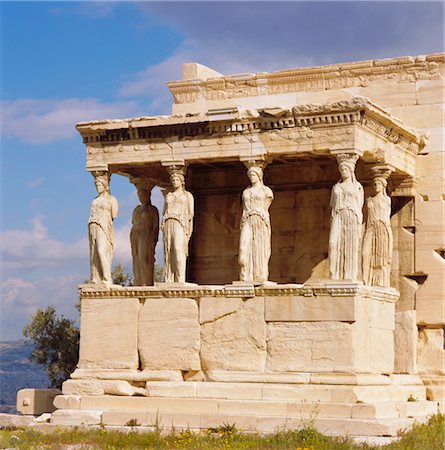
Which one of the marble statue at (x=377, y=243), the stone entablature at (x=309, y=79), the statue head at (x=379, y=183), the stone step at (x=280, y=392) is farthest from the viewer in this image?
the stone entablature at (x=309, y=79)

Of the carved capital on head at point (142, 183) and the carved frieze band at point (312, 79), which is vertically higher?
the carved frieze band at point (312, 79)

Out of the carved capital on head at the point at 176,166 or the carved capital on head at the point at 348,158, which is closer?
the carved capital on head at the point at 348,158

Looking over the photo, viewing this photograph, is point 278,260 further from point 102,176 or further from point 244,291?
point 102,176

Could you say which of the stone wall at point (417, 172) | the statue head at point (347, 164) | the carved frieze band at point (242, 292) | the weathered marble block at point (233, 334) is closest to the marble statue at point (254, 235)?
the carved frieze band at point (242, 292)

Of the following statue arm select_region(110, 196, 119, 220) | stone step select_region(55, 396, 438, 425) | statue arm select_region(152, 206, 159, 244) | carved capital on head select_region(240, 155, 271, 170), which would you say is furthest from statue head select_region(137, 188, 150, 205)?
stone step select_region(55, 396, 438, 425)

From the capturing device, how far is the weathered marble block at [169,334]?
19.8 metres

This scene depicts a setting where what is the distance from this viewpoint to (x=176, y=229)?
2022 centimetres

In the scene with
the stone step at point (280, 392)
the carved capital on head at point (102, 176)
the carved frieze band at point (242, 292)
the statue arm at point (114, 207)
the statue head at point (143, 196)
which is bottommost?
the stone step at point (280, 392)

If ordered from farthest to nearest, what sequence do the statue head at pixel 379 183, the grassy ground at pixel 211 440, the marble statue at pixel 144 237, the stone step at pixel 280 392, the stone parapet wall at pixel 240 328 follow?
the marble statue at pixel 144 237 < the statue head at pixel 379 183 < the stone parapet wall at pixel 240 328 < the stone step at pixel 280 392 < the grassy ground at pixel 211 440

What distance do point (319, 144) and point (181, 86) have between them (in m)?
4.34

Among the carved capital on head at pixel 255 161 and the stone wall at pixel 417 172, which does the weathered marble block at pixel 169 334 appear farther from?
the stone wall at pixel 417 172

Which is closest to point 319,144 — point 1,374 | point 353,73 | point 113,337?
point 353,73

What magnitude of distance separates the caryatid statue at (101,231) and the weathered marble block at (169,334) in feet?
3.34

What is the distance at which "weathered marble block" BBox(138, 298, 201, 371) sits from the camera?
19750mm
